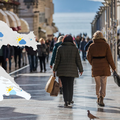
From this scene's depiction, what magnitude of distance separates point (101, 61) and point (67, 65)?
865 millimetres

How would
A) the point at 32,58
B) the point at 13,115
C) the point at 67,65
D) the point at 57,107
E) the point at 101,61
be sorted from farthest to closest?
1. the point at 32,58
2. the point at 101,61
3. the point at 67,65
4. the point at 57,107
5. the point at 13,115

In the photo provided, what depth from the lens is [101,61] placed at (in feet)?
33.9

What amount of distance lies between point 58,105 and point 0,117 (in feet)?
6.37

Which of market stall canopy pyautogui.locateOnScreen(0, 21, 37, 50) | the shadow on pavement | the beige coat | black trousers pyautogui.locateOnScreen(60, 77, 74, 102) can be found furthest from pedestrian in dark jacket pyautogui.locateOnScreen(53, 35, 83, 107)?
market stall canopy pyautogui.locateOnScreen(0, 21, 37, 50)

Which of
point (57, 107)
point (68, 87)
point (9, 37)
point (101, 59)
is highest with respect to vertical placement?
point (9, 37)

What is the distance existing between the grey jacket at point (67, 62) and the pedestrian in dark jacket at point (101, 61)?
1.42 ft

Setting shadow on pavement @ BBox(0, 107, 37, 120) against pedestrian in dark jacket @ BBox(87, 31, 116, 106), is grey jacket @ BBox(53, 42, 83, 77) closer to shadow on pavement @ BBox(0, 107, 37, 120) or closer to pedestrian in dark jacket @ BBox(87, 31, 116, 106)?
pedestrian in dark jacket @ BBox(87, 31, 116, 106)

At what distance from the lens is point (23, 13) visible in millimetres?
43781

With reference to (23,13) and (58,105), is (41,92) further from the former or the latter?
(23,13)

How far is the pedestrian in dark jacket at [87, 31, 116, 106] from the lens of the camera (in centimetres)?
1029

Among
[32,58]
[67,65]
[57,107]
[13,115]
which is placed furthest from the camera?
[32,58]

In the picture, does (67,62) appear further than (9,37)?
Yes

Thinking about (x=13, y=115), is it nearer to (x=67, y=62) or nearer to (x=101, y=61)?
(x=67, y=62)

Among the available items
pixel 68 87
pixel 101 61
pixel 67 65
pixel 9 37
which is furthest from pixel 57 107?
pixel 9 37
